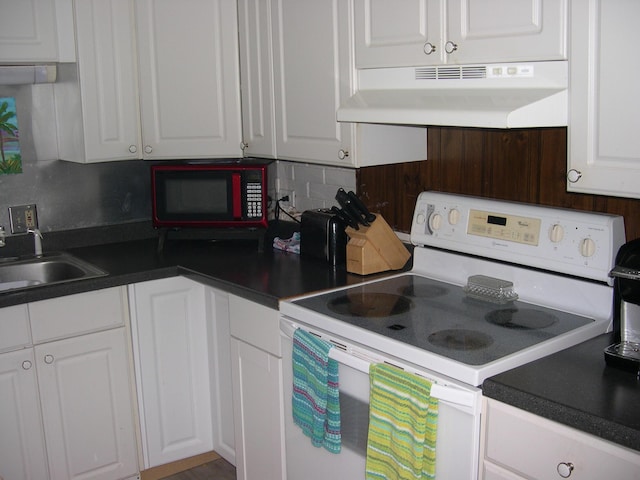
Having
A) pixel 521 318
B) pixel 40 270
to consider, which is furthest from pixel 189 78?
pixel 521 318

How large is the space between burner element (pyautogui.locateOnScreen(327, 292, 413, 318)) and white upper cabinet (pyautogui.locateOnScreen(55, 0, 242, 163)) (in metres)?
1.01

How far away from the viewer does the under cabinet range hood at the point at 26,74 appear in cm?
284

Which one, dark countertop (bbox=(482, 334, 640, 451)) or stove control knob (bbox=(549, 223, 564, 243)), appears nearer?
dark countertop (bbox=(482, 334, 640, 451))

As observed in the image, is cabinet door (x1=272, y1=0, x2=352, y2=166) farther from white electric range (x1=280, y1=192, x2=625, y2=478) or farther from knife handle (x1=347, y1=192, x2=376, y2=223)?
white electric range (x1=280, y1=192, x2=625, y2=478)

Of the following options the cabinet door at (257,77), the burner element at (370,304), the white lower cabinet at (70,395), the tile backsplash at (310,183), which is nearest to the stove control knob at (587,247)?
the burner element at (370,304)

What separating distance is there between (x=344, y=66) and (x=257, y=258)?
2.81 feet

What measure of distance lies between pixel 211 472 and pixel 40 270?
3.51 ft

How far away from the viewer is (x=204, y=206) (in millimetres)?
3168

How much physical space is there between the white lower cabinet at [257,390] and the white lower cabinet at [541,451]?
2.82ft

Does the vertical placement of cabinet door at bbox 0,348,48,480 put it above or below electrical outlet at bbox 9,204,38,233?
below

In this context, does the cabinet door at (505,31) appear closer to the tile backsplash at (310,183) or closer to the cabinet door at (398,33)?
the cabinet door at (398,33)

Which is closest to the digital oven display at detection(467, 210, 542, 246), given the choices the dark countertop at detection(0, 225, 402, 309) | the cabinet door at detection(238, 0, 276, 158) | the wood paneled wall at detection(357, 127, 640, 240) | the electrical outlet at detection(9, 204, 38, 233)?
the wood paneled wall at detection(357, 127, 640, 240)

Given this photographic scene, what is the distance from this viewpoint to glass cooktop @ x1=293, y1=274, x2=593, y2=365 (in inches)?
77.2

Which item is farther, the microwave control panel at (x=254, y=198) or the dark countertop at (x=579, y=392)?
the microwave control panel at (x=254, y=198)
